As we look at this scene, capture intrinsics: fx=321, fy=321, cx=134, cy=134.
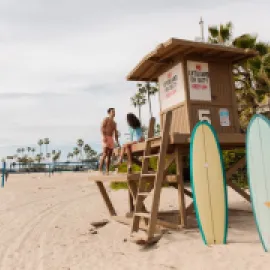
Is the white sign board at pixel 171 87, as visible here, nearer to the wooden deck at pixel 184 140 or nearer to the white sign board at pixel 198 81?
the white sign board at pixel 198 81

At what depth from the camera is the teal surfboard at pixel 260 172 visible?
16.4 ft

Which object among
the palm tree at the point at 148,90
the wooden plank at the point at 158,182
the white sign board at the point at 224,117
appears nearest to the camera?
the wooden plank at the point at 158,182

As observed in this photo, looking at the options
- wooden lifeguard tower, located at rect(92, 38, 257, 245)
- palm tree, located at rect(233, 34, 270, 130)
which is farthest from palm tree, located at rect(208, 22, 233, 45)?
wooden lifeguard tower, located at rect(92, 38, 257, 245)

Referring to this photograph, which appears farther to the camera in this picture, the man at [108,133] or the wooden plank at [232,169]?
the man at [108,133]

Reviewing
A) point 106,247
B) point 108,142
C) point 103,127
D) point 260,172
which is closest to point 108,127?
point 103,127

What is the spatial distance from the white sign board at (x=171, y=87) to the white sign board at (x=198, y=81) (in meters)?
0.21

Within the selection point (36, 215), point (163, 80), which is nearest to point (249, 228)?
point (163, 80)

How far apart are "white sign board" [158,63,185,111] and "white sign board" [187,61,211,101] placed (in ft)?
0.68

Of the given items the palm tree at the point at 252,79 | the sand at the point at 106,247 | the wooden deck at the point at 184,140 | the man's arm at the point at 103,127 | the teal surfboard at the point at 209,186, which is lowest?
the sand at the point at 106,247

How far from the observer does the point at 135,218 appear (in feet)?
21.7

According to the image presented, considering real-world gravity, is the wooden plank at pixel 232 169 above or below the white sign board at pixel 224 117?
below

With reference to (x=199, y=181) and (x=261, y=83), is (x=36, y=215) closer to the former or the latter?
(x=199, y=181)

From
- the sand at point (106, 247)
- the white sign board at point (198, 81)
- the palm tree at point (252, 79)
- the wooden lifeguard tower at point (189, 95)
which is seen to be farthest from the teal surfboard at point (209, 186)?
the palm tree at point (252, 79)

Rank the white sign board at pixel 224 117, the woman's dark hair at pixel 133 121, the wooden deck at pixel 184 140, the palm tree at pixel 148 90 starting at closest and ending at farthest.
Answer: the wooden deck at pixel 184 140 < the white sign board at pixel 224 117 < the woman's dark hair at pixel 133 121 < the palm tree at pixel 148 90
